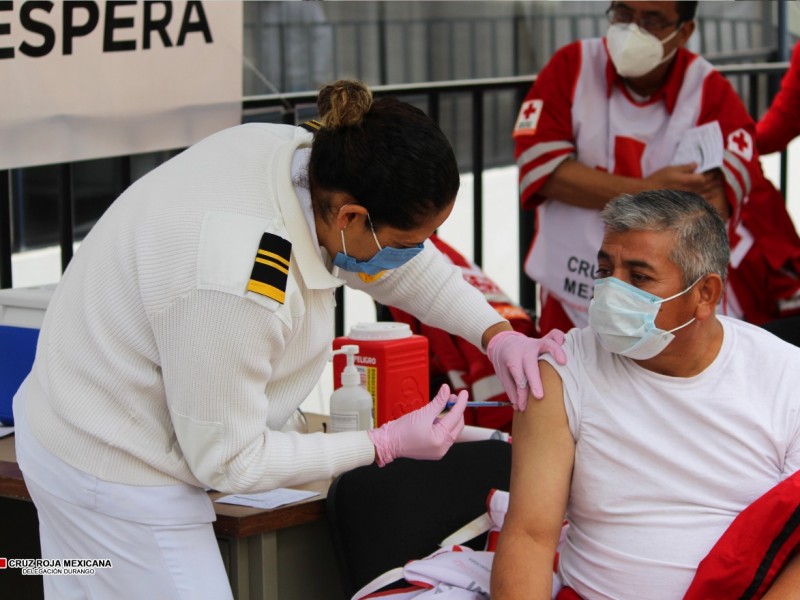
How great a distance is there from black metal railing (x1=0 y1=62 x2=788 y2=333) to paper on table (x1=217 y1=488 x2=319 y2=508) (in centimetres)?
Answer: 133

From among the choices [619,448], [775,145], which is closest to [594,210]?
[775,145]

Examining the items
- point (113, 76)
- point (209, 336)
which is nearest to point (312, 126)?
point (209, 336)

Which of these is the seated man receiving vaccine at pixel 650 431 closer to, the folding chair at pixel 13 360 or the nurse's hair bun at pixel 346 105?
the nurse's hair bun at pixel 346 105

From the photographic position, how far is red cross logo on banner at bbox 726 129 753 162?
332 centimetres

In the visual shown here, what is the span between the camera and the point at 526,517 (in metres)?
2.01

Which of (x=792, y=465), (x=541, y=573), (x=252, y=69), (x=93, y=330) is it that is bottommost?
(x=541, y=573)

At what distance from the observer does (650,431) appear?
2.06 meters

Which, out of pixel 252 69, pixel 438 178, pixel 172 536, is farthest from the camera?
pixel 252 69

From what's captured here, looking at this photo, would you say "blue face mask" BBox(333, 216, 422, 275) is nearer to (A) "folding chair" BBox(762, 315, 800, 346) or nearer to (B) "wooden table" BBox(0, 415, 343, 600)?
(B) "wooden table" BBox(0, 415, 343, 600)

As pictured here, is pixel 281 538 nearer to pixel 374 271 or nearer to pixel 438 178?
pixel 374 271

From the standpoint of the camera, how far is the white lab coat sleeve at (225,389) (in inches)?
67.1

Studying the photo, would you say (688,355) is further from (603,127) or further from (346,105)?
(603,127)

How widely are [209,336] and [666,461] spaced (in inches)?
31.9

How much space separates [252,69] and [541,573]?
191 cm
